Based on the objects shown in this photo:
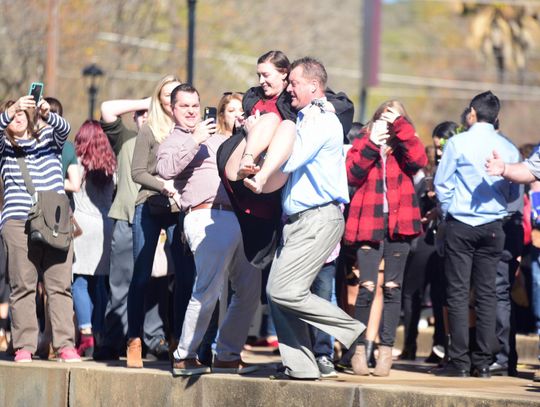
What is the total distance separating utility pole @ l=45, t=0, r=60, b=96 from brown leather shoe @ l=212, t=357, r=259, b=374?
23201mm

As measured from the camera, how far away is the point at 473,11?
67125mm

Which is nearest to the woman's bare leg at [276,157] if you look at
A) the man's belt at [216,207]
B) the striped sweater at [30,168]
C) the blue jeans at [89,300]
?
the man's belt at [216,207]

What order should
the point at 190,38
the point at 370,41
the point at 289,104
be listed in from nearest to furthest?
the point at 289,104 → the point at 190,38 → the point at 370,41

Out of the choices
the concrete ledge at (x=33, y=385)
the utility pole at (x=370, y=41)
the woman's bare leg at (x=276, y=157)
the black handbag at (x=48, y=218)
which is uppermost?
the utility pole at (x=370, y=41)

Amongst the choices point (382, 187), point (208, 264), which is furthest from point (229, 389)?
point (382, 187)

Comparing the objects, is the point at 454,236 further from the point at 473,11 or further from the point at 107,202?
the point at 473,11

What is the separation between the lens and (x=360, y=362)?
10617 millimetres

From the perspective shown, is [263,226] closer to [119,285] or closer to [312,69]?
[312,69]

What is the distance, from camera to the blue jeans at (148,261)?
1077 cm

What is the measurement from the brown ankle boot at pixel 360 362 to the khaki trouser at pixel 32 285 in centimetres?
239

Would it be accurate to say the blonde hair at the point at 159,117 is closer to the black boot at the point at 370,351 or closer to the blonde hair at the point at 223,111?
the blonde hair at the point at 223,111

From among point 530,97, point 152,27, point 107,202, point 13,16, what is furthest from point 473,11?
point 107,202

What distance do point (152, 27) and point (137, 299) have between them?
30.3m

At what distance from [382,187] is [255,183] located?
1.97 meters
